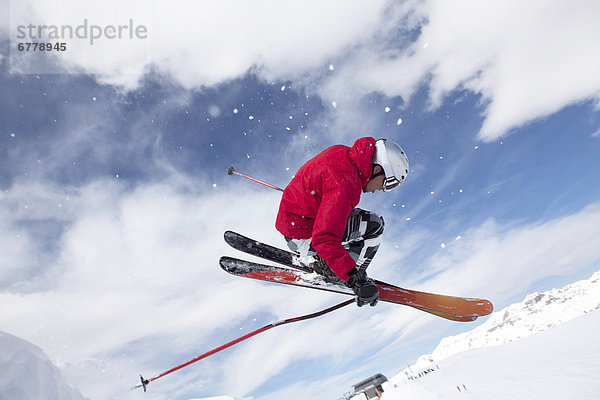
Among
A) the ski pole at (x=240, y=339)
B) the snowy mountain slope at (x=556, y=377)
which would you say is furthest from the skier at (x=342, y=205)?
the snowy mountain slope at (x=556, y=377)

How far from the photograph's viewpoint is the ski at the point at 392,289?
7105mm

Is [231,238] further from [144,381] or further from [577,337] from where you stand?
[577,337]

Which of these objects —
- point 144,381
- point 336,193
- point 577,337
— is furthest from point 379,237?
point 577,337

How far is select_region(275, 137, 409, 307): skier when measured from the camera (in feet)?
12.7

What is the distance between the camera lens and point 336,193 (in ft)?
12.9

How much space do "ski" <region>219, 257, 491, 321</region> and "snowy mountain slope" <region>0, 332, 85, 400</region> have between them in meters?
4.77

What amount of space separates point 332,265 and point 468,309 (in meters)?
5.16

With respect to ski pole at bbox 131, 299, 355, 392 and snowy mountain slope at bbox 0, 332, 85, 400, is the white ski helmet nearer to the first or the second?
ski pole at bbox 131, 299, 355, 392

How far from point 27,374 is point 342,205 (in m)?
8.08

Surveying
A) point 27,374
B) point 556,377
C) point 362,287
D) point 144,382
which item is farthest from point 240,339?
point 556,377

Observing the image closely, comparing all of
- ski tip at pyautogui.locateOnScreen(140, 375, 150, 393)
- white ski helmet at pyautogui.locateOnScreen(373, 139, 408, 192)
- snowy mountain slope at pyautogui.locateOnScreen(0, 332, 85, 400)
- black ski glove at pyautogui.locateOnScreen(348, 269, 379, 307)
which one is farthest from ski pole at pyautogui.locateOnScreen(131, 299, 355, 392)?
snowy mountain slope at pyautogui.locateOnScreen(0, 332, 85, 400)

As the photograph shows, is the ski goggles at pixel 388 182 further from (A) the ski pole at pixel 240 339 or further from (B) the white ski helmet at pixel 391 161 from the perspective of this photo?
(A) the ski pole at pixel 240 339

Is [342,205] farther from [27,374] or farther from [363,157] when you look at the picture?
[27,374]

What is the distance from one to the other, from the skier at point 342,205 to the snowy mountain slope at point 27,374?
654 cm
